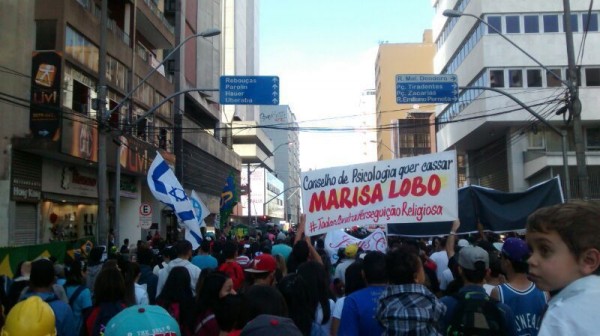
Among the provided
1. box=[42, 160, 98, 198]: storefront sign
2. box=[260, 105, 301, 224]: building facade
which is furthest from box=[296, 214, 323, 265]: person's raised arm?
box=[260, 105, 301, 224]: building facade

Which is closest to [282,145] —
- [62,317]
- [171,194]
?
[171,194]

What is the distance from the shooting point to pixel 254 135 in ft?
266

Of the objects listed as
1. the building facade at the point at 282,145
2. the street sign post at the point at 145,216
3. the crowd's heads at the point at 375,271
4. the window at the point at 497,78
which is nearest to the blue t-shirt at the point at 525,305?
the crowd's heads at the point at 375,271

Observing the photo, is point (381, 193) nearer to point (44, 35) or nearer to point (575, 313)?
point (575, 313)

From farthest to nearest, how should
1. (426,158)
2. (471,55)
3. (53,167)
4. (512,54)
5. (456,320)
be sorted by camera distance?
(471,55)
(512,54)
(53,167)
(426,158)
(456,320)

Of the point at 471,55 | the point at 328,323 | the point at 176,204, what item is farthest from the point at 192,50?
the point at 328,323

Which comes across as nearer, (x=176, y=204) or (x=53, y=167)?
(x=176, y=204)

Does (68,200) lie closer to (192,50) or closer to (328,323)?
(328,323)

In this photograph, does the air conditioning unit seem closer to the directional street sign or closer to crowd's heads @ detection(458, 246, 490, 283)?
the directional street sign

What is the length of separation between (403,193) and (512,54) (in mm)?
28344

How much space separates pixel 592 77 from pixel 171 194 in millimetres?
29845

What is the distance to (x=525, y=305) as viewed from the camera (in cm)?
457

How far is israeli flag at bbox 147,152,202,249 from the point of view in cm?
1116

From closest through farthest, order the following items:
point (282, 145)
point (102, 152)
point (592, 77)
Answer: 1. point (102, 152)
2. point (592, 77)
3. point (282, 145)
